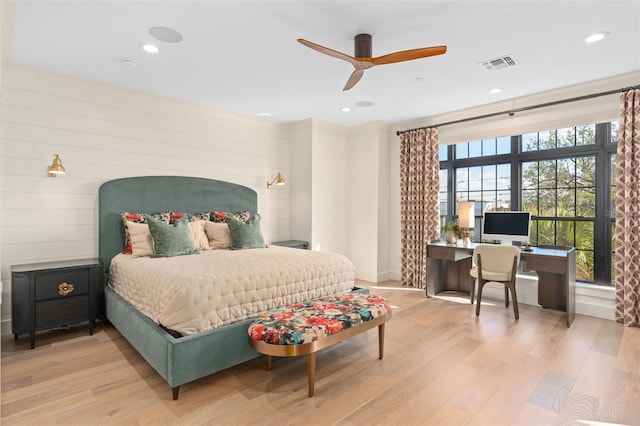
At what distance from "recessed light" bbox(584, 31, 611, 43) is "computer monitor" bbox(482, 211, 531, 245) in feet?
6.44

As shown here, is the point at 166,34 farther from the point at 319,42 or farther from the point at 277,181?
the point at 277,181

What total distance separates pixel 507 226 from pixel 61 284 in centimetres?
489

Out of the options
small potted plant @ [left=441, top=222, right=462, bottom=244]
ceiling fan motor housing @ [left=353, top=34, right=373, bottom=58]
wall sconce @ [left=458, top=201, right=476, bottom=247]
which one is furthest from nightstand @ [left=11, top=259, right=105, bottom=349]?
wall sconce @ [left=458, top=201, right=476, bottom=247]

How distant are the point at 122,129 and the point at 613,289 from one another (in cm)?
578

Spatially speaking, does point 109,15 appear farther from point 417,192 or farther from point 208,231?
point 417,192

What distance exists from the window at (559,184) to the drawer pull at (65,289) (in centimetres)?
500

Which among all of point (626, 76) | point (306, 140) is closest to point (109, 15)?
point (306, 140)

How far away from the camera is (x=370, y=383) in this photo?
2.41m

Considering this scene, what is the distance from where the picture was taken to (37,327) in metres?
2.99

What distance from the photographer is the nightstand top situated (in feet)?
9.95

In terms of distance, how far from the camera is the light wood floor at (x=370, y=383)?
204 cm

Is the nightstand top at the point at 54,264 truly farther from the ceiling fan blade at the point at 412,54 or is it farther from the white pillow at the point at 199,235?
the ceiling fan blade at the point at 412,54

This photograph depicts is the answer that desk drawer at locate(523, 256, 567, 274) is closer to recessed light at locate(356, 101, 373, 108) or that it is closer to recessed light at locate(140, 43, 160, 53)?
recessed light at locate(356, 101, 373, 108)

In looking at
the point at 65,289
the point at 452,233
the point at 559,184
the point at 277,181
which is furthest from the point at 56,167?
the point at 559,184
